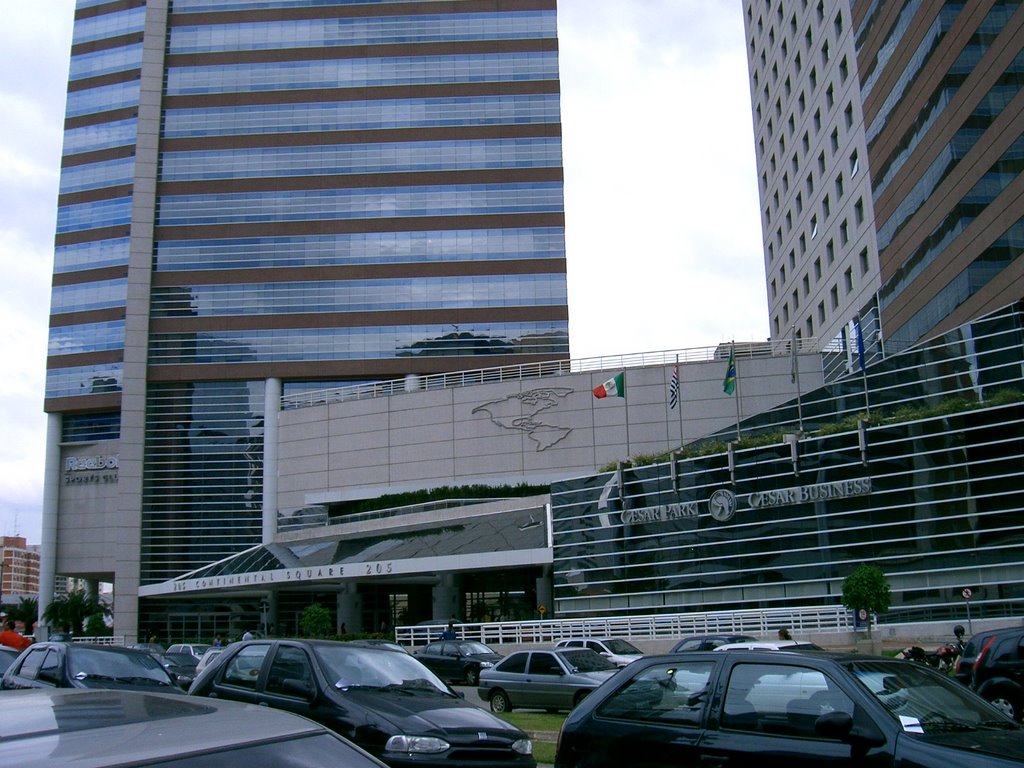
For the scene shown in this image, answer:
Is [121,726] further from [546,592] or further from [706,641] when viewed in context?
[546,592]

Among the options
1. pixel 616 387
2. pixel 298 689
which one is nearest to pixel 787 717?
pixel 298 689

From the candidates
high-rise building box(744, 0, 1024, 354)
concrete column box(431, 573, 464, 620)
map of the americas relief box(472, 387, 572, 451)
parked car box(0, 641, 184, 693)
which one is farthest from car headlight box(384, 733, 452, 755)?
map of the americas relief box(472, 387, 572, 451)

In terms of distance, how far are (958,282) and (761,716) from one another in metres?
40.7

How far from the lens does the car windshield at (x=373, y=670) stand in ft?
31.3

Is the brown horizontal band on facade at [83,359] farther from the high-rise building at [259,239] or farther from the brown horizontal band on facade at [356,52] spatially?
the brown horizontal band on facade at [356,52]

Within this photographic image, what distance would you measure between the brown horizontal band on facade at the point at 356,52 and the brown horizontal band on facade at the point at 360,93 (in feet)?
9.18

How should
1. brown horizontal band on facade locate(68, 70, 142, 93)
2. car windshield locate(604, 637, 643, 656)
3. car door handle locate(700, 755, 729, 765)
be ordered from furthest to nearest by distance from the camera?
brown horizontal band on facade locate(68, 70, 142, 93)
car windshield locate(604, 637, 643, 656)
car door handle locate(700, 755, 729, 765)

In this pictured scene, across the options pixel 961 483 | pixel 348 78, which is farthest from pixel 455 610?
pixel 348 78

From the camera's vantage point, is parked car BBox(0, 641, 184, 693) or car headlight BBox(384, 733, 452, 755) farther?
parked car BBox(0, 641, 184, 693)

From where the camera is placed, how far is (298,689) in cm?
951

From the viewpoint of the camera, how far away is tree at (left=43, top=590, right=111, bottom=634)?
71750 mm

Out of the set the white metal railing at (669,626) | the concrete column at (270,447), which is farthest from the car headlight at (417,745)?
the concrete column at (270,447)

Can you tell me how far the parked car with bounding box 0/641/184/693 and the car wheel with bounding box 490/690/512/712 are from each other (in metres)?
8.55

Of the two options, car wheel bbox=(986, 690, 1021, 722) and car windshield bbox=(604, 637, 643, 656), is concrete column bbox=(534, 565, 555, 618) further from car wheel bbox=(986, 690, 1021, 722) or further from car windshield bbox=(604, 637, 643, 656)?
car wheel bbox=(986, 690, 1021, 722)
